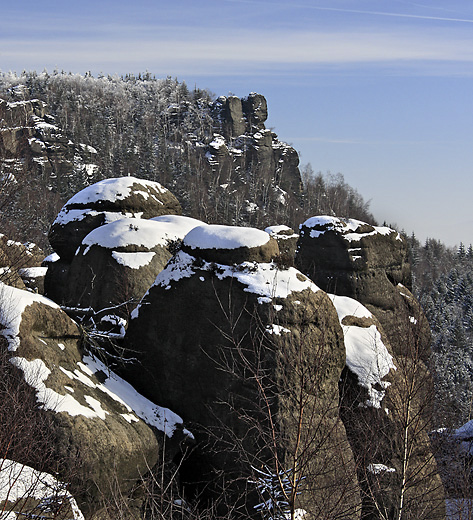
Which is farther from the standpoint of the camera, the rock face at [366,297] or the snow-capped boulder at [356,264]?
the snow-capped boulder at [356,264]

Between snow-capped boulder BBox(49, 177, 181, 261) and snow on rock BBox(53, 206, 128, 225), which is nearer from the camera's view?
snow on rock BBox(53, 206, 128, 225)

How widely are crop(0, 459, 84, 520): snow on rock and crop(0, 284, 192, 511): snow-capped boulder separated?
0.51m

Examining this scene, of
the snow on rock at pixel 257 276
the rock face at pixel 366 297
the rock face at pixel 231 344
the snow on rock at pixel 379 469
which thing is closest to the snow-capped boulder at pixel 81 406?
the rock face at pixel 231 344

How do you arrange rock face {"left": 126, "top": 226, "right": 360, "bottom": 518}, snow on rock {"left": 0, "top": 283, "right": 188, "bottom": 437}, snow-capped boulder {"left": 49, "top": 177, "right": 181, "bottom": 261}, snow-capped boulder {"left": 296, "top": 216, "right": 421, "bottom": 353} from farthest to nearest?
snow-capped boulder {"left": 296, "top": 216, "right": 421, "bottom": 353} < snow-capped boulder {"left": 49, "top": 177, "right": 181, "bottom": 261} < rock face {"left": 126, "top": 226, "right": 360, "bottom": 518} < snow on rock {"left": 0, "top": 283, "right": 188, "bottom": 437}

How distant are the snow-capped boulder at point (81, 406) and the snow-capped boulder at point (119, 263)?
12.4ft

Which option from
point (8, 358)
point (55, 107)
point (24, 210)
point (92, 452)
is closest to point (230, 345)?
point (92, 452)

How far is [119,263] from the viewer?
49.6 feet

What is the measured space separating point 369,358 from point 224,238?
5.27 meters

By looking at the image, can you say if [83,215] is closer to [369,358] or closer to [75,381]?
[75,381]

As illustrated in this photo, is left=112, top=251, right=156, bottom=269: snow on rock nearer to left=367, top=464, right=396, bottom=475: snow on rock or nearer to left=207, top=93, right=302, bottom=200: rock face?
left=367, top=464, right=396, bottom=475: snow on rock

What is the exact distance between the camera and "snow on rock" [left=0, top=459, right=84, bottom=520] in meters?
6.50

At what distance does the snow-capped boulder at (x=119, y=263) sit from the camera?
15031 mm

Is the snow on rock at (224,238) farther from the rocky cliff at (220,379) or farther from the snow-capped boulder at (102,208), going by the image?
the snow-capped boulder at (102,208)

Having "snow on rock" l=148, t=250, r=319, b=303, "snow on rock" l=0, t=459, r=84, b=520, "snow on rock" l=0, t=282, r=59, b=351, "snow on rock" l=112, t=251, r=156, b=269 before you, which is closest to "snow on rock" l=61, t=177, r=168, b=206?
"snow on rock" l=112, t=251, r=156, b=269
